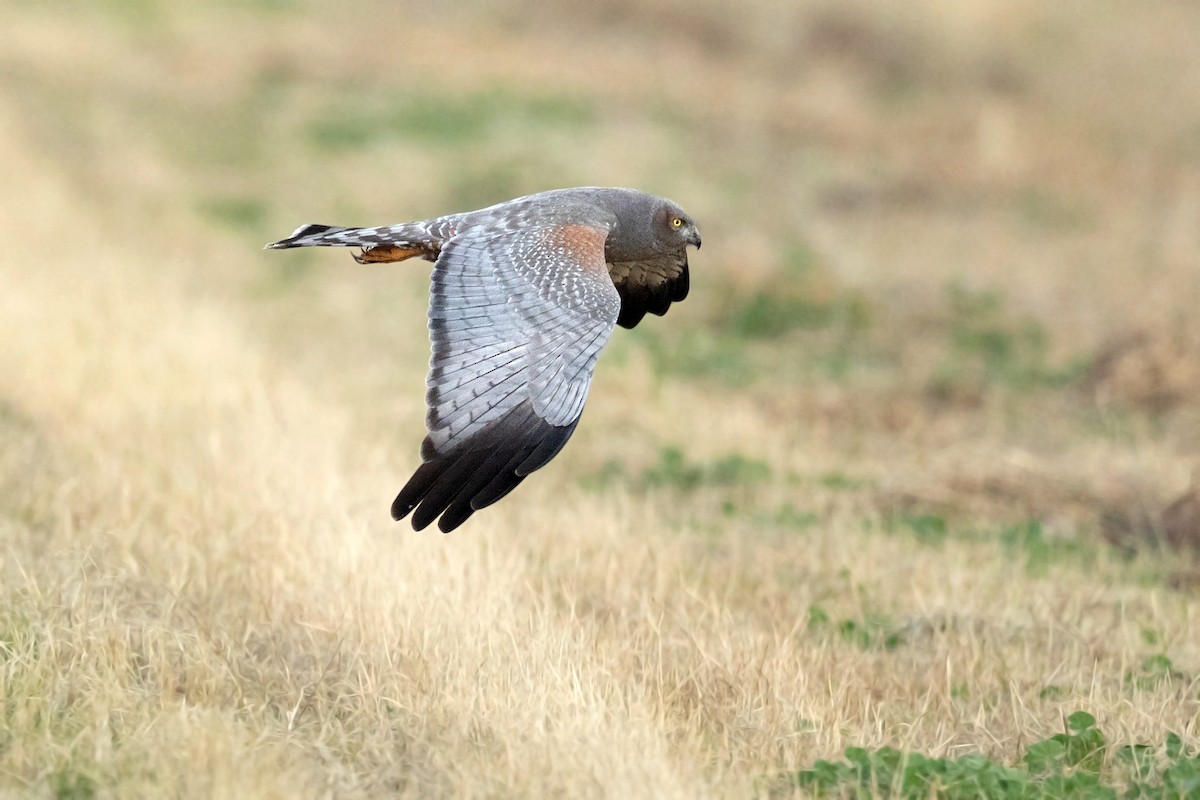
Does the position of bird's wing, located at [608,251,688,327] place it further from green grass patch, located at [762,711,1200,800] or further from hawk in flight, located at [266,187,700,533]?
green grass patch, located at [762,711,1200,800]

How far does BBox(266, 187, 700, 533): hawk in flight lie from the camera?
15.7 feet

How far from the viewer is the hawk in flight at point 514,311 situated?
4.79 m

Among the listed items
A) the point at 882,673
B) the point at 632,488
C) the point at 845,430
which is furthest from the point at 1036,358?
the point at 882,673

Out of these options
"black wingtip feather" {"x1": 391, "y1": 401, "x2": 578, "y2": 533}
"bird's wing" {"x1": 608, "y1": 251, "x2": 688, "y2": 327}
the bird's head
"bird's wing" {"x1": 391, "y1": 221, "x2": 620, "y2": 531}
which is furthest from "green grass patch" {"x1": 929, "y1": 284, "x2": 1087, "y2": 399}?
"black wingtip feather" {"x1": 391, "y1": 401, "x2": 578, "y2": 533}

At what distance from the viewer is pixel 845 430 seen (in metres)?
10.0

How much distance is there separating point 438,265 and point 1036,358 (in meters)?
7.52

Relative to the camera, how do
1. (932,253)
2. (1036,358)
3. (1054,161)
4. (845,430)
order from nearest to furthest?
(845,430) → (1036,358) → (932,253) → (1054,161)

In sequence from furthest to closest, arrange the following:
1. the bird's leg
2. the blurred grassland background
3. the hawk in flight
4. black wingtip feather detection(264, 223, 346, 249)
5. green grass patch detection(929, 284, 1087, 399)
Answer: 1. green grass patch detection(929, 284, 1087, 399)
2. the bird's leg
3. black wingtip feather detection(264, 223, 346, 249)
4. the hawk in flight
5. the blurred grassland background

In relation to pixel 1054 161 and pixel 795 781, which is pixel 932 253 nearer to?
pixel 1054 161

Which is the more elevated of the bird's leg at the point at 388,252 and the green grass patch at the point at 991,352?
the bird's leg at the point at 388,252

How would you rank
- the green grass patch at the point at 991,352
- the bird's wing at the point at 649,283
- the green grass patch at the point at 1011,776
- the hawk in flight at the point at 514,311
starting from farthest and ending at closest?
the green grass patch at the point at 991,352, the bird's wing at the point at 649,283, the hawk in flight at the point at 514,311, the green grass patch at the point at 1011,776

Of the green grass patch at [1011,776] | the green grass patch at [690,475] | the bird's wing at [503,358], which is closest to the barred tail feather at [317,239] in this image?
the bird's wing at [503,358]

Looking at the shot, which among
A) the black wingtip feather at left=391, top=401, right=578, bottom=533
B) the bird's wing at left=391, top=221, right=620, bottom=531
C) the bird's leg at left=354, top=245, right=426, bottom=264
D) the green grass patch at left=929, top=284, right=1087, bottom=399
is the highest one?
the bird's leg at left=354, top=245, right=426, bottom=264

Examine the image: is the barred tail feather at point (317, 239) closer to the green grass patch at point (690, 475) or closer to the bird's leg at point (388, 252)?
the bird's leg at point (388, 252)
